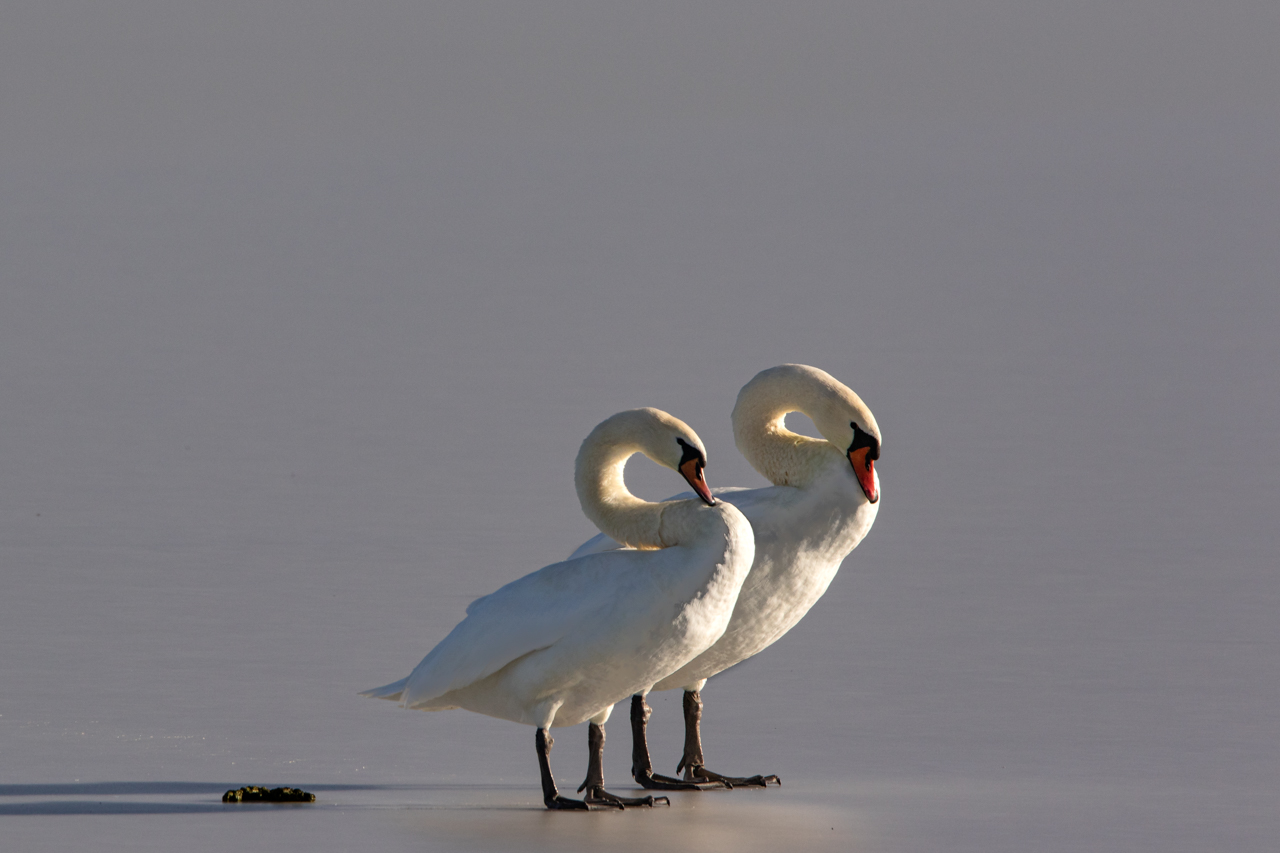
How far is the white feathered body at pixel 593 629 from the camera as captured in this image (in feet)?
22.7

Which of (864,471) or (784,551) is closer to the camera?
(784,551)

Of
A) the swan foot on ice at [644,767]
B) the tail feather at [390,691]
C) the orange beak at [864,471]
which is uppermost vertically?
the orange beak at [864,471]

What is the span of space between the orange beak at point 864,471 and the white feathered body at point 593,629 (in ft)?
2.62

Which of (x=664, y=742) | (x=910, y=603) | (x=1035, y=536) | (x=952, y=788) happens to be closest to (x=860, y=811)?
(x=952, y=788)

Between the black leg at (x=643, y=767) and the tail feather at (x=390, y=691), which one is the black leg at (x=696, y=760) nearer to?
A: the black leg at (x=643, y=767)

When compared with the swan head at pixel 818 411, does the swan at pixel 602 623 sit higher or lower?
lower

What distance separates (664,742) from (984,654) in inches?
57.1

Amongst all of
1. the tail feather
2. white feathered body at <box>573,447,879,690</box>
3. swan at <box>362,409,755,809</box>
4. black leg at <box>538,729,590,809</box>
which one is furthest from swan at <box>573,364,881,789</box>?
the tail feather

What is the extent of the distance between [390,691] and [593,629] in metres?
0.80

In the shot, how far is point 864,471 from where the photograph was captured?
790 cm

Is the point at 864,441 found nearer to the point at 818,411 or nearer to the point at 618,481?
the point at 818,411

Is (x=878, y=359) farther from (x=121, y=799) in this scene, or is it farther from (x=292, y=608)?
(x=121, y=799)

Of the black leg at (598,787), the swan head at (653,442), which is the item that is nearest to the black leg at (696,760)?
the black leg at (598,787)

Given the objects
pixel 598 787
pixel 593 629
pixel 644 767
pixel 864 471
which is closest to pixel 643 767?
pixel 644 767
